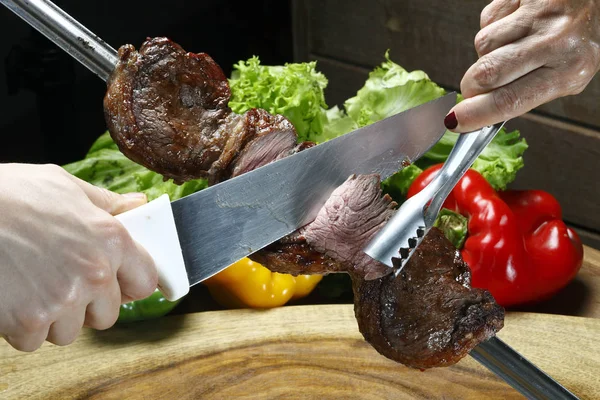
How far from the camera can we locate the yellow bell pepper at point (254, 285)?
2330 mm

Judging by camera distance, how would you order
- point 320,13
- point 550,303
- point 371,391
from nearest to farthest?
point 371,391 < point 550,303 < point 320,13

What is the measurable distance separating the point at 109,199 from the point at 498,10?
95 centimetres

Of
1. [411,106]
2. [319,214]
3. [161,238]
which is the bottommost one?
[411,106]

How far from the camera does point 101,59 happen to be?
1.60m

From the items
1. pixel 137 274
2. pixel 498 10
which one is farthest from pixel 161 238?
pixel 498 10

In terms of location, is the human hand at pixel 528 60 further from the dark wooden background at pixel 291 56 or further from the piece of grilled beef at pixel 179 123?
the dark wooden background at pixel 291 56

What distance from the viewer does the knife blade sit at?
137 centimetres

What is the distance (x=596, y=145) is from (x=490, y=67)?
1898mm

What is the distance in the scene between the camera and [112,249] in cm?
127

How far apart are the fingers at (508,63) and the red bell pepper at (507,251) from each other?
90cm

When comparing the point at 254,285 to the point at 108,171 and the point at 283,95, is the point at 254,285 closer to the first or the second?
the point at 283,95

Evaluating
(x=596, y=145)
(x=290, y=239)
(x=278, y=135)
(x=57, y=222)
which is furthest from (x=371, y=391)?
(x=596, y=145)

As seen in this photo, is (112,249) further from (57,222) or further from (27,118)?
(27,118)

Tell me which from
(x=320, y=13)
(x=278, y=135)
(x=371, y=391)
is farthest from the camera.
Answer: (x=320, y=13)
